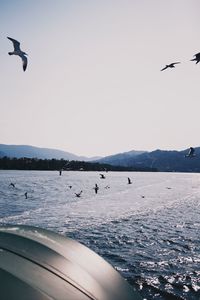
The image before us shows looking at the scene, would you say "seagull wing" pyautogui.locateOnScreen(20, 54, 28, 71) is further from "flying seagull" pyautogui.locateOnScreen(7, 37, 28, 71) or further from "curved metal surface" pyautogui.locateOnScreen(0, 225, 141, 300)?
"curved metal surface" pyautogui.locateOnScreen(0, 225, 141, 300)

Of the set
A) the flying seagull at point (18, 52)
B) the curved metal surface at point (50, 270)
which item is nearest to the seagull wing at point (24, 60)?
the flying seagull at point (18, 52)

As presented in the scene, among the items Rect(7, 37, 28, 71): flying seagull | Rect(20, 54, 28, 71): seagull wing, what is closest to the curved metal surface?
Rect(20, 54, 28, 71): seagull wing

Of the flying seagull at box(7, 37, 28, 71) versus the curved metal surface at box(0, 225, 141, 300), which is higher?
the flying seagull at box(7, 37, 28, 71)

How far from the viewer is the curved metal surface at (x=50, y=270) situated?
2.95 meters

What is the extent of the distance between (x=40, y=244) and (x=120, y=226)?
2668 centimetres

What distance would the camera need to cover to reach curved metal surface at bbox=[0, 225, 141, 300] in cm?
295

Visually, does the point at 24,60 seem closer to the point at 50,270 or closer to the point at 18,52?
the point at 18,52

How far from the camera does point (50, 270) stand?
3.32 metres

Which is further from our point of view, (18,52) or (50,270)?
(18,52)

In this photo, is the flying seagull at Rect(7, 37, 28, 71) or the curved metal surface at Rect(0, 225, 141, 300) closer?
the curved metal surface at Rect(0, 225, 141, 300)

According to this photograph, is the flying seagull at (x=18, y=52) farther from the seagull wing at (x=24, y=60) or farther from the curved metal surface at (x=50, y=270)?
the curved metal surface at (x=50, y=270)

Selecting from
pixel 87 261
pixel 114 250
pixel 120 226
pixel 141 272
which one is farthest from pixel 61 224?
pixel 87 261

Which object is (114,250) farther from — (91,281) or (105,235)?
(91,281)

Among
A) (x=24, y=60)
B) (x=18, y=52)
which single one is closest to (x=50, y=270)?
(x=24, y=60)
